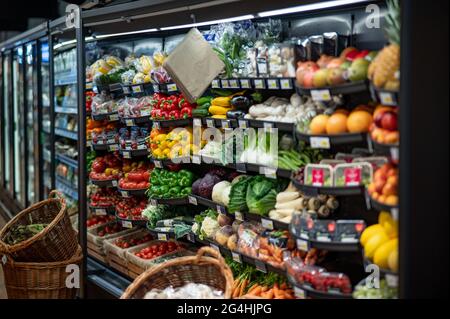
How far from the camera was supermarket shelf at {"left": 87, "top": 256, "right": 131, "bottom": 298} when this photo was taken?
549 cm

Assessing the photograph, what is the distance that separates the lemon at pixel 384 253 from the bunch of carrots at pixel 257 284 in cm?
94

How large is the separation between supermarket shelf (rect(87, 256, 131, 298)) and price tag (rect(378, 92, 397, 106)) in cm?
329

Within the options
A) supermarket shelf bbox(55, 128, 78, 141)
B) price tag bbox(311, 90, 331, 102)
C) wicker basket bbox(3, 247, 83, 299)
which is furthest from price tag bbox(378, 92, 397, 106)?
supermarket shelf bbox(55, 128, 78, 141)

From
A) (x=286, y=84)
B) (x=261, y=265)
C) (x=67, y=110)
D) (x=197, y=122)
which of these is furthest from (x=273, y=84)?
(x=67, y=110)

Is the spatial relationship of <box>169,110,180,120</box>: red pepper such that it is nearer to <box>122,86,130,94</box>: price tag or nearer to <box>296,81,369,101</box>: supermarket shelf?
<box>122,86,130,94</box>: price tag

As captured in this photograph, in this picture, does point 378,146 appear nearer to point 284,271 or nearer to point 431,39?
point 431,39

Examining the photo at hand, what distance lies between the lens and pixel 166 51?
18.8 ft

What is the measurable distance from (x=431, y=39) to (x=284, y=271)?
1705mm

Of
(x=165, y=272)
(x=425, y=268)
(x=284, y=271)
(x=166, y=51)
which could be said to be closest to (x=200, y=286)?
(x=165, y=272)

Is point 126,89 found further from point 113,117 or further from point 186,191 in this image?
point 186,191

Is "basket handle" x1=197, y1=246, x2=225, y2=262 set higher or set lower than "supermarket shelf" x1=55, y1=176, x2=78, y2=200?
higher

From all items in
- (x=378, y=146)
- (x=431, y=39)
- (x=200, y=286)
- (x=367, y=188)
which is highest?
(x=431, y=39)

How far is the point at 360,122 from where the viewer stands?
319 cm

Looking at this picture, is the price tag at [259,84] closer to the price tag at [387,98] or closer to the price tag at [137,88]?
the price tag at [387,98]
